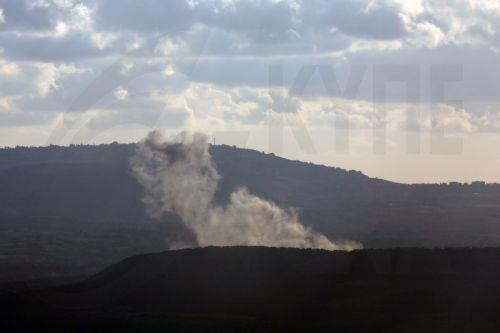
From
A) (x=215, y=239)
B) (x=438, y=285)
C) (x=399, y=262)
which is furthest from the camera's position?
(x=215, y=239)

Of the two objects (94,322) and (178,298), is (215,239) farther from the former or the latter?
(94,322)

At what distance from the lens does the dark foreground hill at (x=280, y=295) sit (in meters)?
87.2

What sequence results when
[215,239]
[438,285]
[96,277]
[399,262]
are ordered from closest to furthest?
1. [438,285]
2. [399,262]
3. [96,277]
4. [215,239]

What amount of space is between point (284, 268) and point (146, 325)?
2301 centimetres

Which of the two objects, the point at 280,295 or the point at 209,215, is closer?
the point at 280,295

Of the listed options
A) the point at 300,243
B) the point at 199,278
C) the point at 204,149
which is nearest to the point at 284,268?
the point at 199,278

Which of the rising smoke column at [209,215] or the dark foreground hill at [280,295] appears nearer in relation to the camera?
the dark foreground hill at [280,295]

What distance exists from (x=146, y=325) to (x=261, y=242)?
80007 millimetres

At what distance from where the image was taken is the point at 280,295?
329ft

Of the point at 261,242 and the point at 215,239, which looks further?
the point at 215,239

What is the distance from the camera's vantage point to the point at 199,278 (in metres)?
109

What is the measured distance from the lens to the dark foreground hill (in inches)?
3434

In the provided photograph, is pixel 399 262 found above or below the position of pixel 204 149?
below

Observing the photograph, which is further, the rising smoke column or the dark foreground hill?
the rising smoke column
